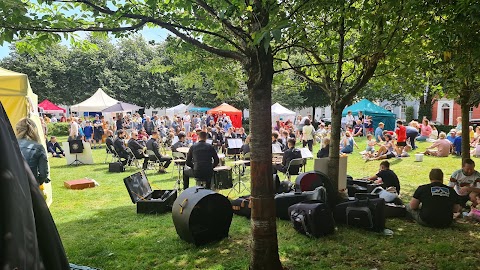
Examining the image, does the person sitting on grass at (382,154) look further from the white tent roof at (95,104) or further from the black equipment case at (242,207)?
the white tent roof at (95,104)

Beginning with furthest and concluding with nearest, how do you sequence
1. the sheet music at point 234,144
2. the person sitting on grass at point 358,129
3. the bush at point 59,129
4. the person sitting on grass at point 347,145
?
the bush at point 59,129 < the person sitting on grass at point 358,129 < the person sitting on grass at point 347,145 < the sheet music at point 234,144

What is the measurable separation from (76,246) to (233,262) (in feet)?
8.82

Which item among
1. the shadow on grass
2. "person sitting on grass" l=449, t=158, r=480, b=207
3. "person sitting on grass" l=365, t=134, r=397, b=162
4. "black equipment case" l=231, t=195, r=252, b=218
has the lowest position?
the shadow on grass

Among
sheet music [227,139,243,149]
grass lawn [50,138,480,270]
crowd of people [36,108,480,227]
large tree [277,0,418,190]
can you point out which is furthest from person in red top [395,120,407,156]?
grass lawn [50,138,480,270]

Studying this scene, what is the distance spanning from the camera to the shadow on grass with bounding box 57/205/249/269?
17.4 ft

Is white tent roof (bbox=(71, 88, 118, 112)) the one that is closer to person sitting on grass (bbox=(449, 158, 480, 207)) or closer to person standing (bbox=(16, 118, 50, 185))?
person standing (bbox=(16, 118, 50, 185))

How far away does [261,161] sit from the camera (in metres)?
4.41

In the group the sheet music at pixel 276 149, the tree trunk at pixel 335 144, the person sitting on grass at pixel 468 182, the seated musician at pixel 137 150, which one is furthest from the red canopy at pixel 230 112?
the person sitting on grass at pixel 468 182

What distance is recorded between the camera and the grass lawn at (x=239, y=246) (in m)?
5.23

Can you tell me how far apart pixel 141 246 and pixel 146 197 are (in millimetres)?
2503

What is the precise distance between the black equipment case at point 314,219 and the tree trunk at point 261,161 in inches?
67.7

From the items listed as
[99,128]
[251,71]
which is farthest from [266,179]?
[99,128]

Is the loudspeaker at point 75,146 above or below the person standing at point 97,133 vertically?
below

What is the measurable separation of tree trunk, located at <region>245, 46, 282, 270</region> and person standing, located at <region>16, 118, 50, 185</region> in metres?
3.16
